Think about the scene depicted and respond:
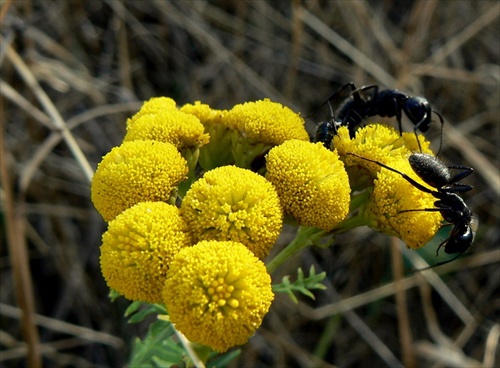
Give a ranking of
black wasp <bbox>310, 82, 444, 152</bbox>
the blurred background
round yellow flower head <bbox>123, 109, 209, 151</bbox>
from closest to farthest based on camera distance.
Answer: round yellow flower head <bbox>123, 109, 209, 151</bbox> → black wasp <bbox>310, 82, 444, 152</bbox> → the blurred background

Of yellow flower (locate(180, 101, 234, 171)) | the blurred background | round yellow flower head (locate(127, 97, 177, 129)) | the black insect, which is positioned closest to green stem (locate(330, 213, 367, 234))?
the black insect

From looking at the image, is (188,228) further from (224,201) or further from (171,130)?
(171,130)

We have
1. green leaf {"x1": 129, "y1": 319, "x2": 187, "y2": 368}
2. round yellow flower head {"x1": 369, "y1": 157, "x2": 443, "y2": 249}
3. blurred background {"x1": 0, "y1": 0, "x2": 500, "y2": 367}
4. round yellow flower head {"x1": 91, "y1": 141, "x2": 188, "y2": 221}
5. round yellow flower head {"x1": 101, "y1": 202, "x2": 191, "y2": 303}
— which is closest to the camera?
round yellow flower head {"x1": 101, "y1": 202, "x2": 191, "y2": 303}

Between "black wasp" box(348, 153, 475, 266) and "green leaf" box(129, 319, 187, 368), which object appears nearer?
"black wasp" box(348, 153, 475, 266)

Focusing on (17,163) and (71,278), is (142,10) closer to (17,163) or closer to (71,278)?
(17,163)

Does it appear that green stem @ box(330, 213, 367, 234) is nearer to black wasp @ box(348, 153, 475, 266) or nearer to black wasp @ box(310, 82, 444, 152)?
black wasp @ box(348, 153, 475, 266)

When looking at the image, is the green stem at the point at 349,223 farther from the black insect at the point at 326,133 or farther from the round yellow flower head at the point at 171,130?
the round yellow flower head at the point at 171,130

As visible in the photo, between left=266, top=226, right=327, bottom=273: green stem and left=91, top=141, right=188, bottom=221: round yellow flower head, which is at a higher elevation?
left=91, top=141, right=188, bottom=221: round yellow flower head
